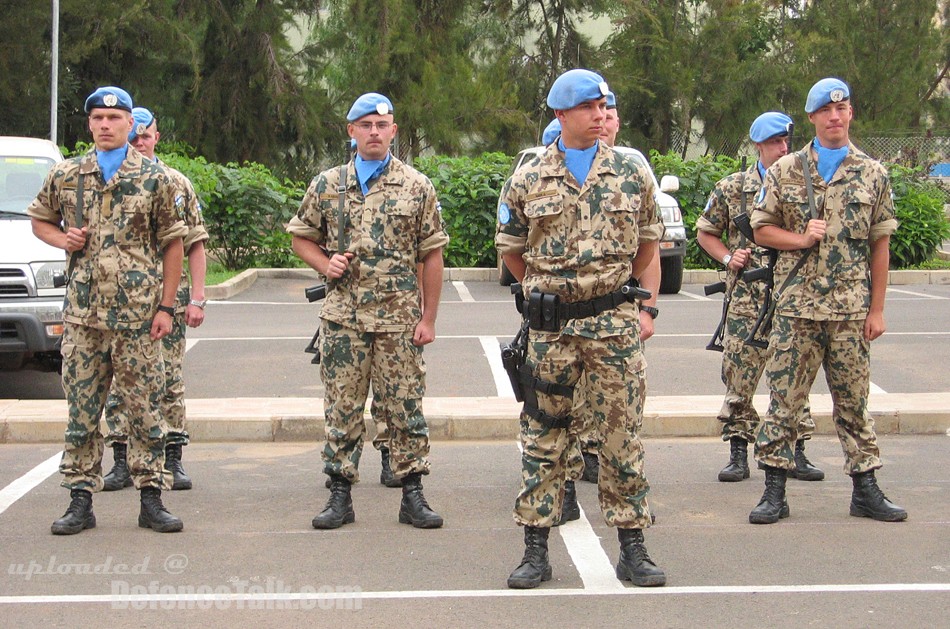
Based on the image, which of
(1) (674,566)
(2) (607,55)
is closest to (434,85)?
(2) (607,55)

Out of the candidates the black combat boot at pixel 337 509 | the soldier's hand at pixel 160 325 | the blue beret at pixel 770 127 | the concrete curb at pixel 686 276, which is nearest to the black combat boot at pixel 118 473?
the soldier's hand at pixel 160 325

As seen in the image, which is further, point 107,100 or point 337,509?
point 337,509

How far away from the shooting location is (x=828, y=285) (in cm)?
645

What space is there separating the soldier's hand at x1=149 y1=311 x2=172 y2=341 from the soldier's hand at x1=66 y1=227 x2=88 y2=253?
0.50 m

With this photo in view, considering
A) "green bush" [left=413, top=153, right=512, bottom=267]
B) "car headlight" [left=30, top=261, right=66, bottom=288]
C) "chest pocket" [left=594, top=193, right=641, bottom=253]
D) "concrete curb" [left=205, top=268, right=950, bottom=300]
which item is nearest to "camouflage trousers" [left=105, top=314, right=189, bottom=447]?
"car headlight" [left=30, top=261, right=66, bottom=288]

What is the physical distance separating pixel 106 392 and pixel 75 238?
0.80 m

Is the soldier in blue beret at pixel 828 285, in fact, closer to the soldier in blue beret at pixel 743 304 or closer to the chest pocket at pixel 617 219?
the soldier in blue beret at pixel 743 304

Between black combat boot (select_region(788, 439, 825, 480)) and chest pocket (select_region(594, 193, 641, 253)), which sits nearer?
chest pocket (select_region(594, 193, 641, 253))

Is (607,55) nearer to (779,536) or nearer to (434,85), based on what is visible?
(434,85)

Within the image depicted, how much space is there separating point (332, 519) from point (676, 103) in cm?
2539

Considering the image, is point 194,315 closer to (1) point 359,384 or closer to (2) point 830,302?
(1) point 359,384

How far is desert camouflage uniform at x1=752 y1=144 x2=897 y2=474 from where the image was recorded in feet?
21.1

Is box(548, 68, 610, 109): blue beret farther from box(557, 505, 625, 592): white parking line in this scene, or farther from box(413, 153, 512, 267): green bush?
box(413, 153, 512, 267): green bush

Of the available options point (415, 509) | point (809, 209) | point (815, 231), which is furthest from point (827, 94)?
point (415, 509)
